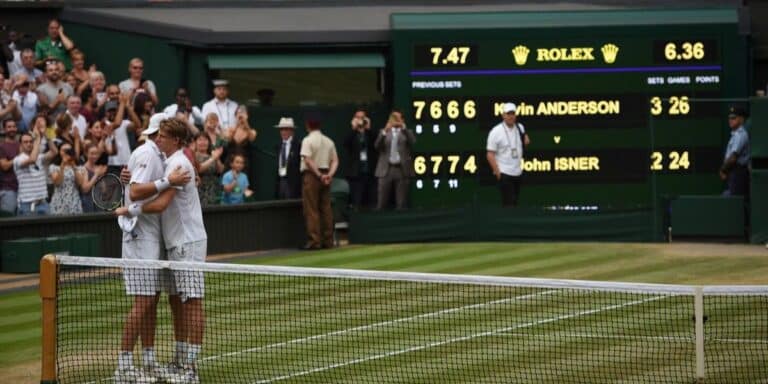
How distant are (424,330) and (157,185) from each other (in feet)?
11.0

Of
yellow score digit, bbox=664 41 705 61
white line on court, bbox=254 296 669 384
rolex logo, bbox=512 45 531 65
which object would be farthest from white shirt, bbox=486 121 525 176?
white line on court, bbox=254 296 669 384

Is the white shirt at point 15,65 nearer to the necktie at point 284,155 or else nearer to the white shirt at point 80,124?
the white shirt at point 80,124

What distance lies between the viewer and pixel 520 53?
78.4ft

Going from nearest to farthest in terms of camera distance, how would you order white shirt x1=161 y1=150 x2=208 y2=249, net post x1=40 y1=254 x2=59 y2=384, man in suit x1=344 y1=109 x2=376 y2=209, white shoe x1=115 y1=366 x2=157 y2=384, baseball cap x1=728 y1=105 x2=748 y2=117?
net post x1=40 y1=254 x2=59 y2=384 → white shoe x1=115 y1=366 x2=157 y2=384 → white shirt x1=161 y1=150 x2=208 y2=249 → baseball cap x1=728 y1=105 x2=748 y2=117 → man in suit x1=344 y1=109 x2=376 y2=209

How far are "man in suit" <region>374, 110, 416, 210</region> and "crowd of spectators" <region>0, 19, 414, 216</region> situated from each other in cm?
2

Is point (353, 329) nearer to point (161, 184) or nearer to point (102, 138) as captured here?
point (161, 184)

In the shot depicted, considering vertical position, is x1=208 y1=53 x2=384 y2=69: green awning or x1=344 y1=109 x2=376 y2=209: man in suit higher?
x1=208 y1=53 x2=384 y2=69: green awning

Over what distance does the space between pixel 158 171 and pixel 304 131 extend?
44.1 ft

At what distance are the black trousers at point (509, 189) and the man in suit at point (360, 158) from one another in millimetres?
2444

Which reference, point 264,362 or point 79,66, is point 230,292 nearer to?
point 264,362

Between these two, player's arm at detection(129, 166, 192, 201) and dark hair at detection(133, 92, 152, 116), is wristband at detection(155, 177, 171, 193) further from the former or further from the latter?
dark hair at detection(133, 92, 152, 116)

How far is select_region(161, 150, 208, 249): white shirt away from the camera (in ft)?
38.7

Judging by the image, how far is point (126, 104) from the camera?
22547mm

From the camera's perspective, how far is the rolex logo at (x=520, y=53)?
939 inches
